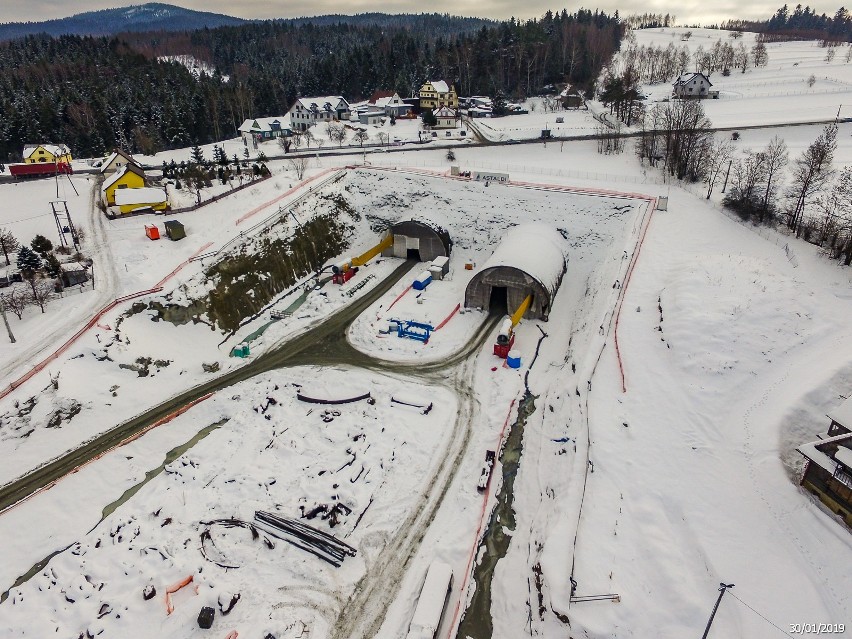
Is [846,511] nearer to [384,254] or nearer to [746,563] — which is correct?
[746,563]

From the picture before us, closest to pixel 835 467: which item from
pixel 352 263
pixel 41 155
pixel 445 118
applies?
pixel 352 263

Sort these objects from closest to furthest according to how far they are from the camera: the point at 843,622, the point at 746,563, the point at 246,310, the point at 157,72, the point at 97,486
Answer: the point at 843,622
the point at 746,563
the point at 97,486
the point at 246,310
the point at 157,72

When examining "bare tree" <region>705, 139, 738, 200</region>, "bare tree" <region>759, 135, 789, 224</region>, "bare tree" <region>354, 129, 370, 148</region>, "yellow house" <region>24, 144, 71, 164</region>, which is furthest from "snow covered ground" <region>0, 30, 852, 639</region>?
"bare tree" <region>354, 129, 370, 148</region>

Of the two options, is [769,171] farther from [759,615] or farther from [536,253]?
[759,615]

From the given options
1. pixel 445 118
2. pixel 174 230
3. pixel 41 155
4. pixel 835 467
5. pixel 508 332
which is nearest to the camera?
pixel 835 467

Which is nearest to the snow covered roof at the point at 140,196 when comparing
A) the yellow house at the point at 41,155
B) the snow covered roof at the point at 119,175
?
the snow covered roof at the point at 119,175

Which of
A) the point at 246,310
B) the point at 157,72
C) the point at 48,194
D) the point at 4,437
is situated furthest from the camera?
the point at 157,72

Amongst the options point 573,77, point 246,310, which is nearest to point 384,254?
point 246,310

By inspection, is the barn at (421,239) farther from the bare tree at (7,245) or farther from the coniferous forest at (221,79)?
the coniferous forest at (221,79)
